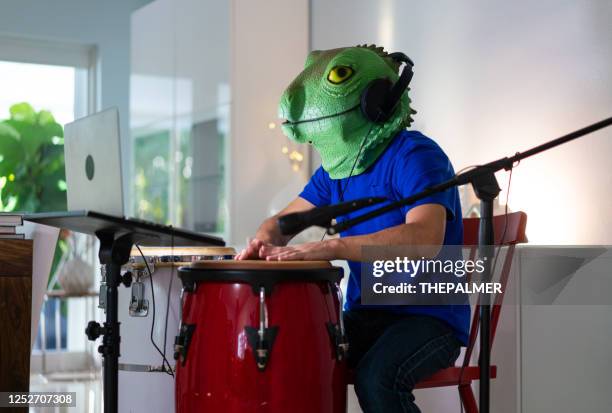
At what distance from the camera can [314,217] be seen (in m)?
1.55

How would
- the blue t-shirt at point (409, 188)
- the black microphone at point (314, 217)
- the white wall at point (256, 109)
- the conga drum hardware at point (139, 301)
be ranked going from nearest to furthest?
the black microphone at point (314, 217), the blue t-shirt at point (409, 188), the conga drum hardware at point (139, 301), the white wall at point (256, 109)

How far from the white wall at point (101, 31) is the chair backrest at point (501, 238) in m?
3.57

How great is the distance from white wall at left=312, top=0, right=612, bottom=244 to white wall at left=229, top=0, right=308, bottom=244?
778 millimetres

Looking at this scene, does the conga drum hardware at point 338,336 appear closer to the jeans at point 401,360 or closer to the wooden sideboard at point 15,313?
the jeans at point 401,360

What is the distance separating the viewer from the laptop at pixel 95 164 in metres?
1.72

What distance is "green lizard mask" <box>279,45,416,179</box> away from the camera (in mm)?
2008

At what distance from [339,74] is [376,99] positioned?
114 millimetres

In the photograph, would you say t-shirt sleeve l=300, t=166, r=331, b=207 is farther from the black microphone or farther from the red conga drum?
the black microphone

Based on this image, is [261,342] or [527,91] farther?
[527,91]

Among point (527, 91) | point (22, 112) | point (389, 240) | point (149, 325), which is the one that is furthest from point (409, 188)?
point (22, 112)

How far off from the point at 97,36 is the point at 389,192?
3.92 meters

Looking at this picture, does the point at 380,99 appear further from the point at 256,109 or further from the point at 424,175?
the point at 256,109

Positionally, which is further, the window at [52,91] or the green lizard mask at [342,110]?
the window at [52,91]

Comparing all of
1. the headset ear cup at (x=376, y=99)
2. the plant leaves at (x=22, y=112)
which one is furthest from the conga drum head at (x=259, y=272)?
the plant leaves at (x=22, y=112)
